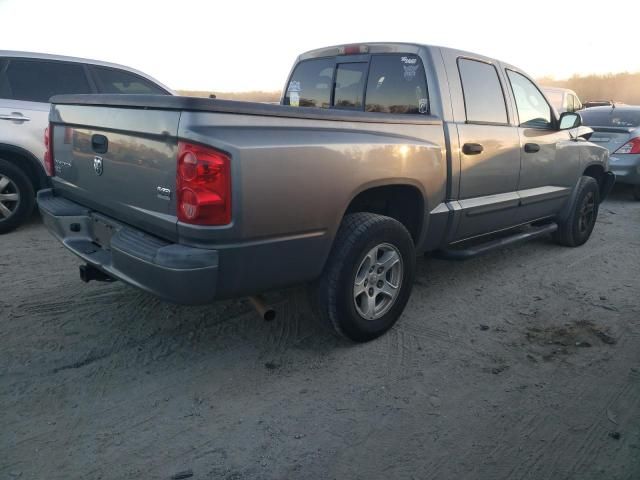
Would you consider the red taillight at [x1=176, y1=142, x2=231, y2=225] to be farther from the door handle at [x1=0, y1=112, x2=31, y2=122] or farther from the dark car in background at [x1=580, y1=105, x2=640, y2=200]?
the dark car in background at [x1=580, y1=105, x2=640, y2=200]

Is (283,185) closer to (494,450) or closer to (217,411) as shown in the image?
A: (217,411)

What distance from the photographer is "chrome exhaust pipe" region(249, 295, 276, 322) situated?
113 inches

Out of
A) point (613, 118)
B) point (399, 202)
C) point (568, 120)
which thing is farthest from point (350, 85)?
point (613, 118)

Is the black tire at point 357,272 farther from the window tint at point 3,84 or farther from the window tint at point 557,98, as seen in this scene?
the window tint at point 557,98

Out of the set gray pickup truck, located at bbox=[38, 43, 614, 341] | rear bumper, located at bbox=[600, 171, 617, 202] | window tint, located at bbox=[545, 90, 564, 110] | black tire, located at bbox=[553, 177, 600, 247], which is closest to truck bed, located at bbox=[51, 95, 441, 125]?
gray pickup truck, located at bbox=[38, 43, 614, 341]

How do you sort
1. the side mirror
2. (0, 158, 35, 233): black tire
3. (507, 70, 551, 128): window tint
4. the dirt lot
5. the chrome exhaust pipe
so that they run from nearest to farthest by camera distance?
1. the dirt lot
2. the chrome exhaust pipe
3. (507, 70, 551, 128): window tint
4. the side mirror
5. (0, 158, 35, 233): black tire

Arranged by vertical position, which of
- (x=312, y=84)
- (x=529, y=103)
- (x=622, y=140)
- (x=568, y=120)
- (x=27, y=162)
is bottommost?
(x=27, y=162)

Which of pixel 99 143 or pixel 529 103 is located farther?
pixel 529 103

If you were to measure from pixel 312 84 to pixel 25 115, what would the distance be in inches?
126

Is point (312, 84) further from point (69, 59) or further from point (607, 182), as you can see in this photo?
point (607, 182)

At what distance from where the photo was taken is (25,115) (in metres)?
5.52

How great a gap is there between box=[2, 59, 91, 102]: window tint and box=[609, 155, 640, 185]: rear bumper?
767 cm

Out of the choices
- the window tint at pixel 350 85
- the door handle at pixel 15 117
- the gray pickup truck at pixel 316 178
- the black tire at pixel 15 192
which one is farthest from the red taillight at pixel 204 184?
the door handle at pixel 15 117

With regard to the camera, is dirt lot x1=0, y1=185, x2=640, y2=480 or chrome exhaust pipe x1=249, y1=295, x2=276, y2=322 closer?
dirt lot x1=0, y1=185, x2=640, y2=480
